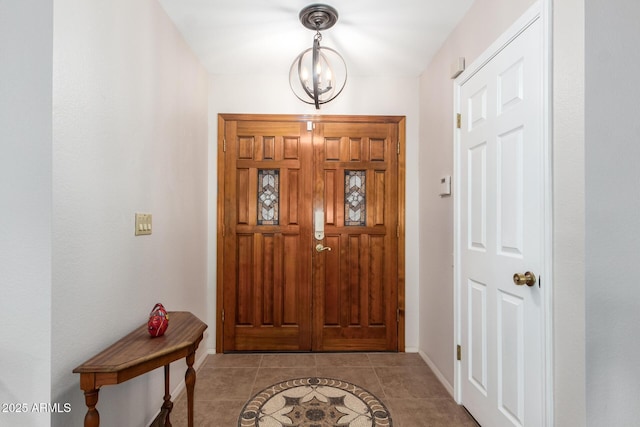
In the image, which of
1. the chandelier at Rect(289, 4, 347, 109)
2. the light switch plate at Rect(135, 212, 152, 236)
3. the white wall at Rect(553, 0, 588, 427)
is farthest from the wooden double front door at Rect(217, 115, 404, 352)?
the white wall at Rect(553, 0, 588, 427)

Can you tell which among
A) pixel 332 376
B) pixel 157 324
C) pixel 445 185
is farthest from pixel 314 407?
pixel 445 185

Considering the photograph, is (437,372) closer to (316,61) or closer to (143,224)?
(143,224)

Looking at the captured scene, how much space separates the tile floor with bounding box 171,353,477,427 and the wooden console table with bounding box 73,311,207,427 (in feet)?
1.51

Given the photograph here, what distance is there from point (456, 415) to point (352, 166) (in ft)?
6.93

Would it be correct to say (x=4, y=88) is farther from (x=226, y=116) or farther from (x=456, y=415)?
(x=456, y=415)

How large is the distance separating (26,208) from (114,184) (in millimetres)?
406

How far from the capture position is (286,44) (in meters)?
2.67

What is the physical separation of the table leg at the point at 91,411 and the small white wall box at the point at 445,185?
2297 millimetres

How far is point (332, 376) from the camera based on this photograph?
2.66 meters

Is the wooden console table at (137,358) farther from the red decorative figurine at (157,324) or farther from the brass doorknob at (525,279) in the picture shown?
the brass doorknob at (525,279)

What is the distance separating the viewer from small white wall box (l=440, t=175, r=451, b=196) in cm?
246

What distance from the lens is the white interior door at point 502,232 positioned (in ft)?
4.96

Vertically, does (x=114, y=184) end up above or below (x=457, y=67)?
below

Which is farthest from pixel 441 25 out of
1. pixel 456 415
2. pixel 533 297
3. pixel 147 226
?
pixel 456 415
